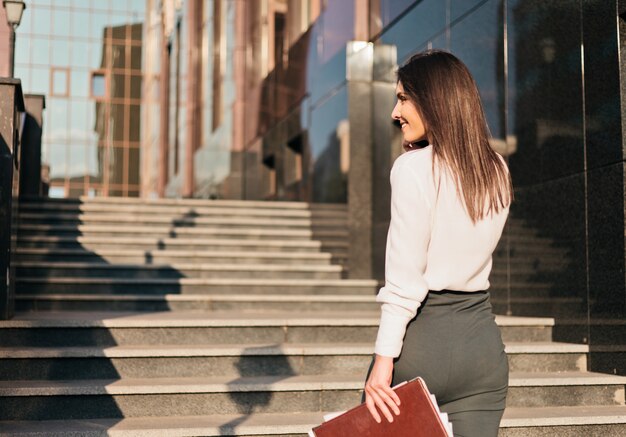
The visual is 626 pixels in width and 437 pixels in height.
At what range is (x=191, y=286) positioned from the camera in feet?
30.5

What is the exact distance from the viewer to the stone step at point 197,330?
6.41 meters

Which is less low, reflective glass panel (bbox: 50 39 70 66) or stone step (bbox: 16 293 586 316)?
reflective glass panel (bbox: 50 39 70 66)

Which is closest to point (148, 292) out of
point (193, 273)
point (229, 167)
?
point (193, 273)

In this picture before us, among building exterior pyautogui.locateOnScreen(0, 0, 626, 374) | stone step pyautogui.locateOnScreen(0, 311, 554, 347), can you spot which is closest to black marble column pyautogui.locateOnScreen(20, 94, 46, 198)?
building exterior pyautogui.locateOnScreen(0, 0, 626, 374)

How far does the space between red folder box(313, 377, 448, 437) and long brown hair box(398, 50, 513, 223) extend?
1.52 feet

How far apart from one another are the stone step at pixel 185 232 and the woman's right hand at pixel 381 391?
345 inches

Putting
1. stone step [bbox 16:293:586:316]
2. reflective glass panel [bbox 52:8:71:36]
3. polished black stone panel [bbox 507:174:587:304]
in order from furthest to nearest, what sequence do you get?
reflective glass panel [bbox 52:8:71:36] < stone step [bbox 16:293:586:316] < polished black stone panel [bbox 507:174:587:304]

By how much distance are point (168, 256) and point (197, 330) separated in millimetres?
3657

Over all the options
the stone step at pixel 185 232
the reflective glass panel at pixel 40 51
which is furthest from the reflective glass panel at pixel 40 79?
the stone step at pixel 185 232

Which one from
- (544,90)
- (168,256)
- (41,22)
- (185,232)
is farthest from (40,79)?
(544,90)

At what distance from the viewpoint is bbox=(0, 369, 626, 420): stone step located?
5492 mm

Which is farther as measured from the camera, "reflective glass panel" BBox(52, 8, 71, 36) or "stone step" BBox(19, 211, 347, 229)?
"reflective glass panel" BBox(52, 8, 71, 36)

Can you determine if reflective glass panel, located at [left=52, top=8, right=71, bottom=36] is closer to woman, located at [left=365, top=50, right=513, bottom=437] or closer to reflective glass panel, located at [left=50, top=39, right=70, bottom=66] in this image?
reflective glass panel, located at [left=50, top=39, right=70, bottom=66]

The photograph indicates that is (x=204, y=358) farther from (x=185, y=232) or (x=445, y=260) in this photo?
(x=185, y=232)
